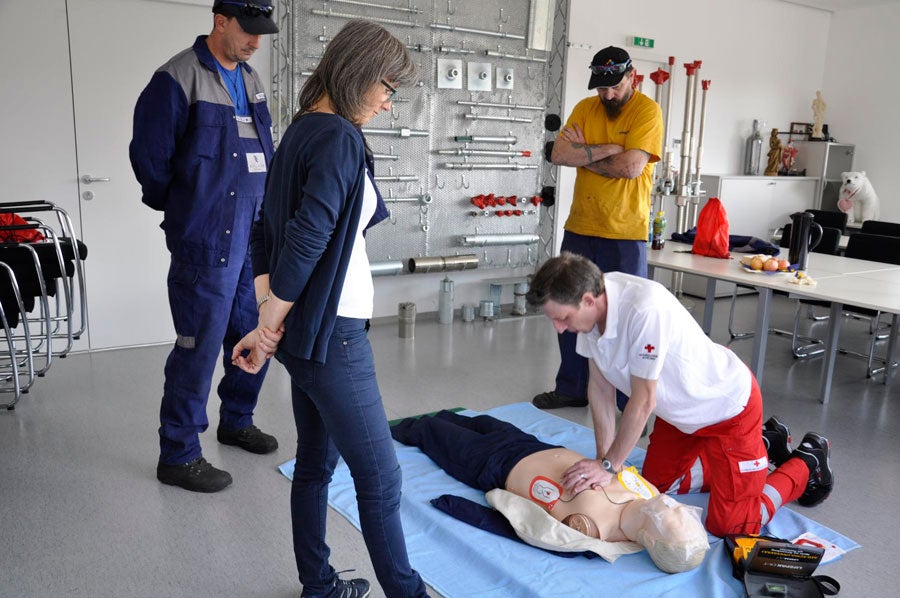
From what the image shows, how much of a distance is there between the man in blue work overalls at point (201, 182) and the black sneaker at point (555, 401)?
177 centimetres

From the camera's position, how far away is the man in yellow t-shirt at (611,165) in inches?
146

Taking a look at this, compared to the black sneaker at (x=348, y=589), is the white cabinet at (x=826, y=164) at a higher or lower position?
higher

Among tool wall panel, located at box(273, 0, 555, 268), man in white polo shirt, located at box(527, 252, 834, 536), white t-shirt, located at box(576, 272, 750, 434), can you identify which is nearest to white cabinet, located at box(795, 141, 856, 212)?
tool wall panel, located at box(273, 0, 555, 268)

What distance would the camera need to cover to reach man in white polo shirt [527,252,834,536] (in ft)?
7.83

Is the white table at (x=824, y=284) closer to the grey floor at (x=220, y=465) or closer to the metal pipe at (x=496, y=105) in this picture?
the grey floor at (x=220, y=465)

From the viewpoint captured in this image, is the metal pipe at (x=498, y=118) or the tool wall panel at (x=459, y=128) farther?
the metal pipe at (x=498, y=118)

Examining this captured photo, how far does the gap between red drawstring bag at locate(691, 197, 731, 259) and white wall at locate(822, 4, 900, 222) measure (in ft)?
15.3

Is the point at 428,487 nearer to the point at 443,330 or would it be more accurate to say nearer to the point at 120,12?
the point at 443,330

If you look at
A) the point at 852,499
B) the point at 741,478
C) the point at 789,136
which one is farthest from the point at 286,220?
the point at 789,136

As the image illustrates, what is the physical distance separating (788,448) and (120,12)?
14.6ft

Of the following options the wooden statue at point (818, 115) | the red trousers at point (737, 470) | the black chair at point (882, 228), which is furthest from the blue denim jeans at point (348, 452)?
the wooden statue at point (818, 115)

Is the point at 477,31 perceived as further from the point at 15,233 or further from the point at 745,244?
the point at 15,233

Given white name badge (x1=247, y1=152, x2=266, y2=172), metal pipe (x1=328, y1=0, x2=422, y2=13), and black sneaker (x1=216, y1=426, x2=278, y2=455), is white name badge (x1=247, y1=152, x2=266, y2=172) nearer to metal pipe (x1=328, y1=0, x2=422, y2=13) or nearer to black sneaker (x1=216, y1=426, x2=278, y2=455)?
black sneaker (x1=216, y1=426, x2=278, y2=455)

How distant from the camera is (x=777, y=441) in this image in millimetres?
3152
